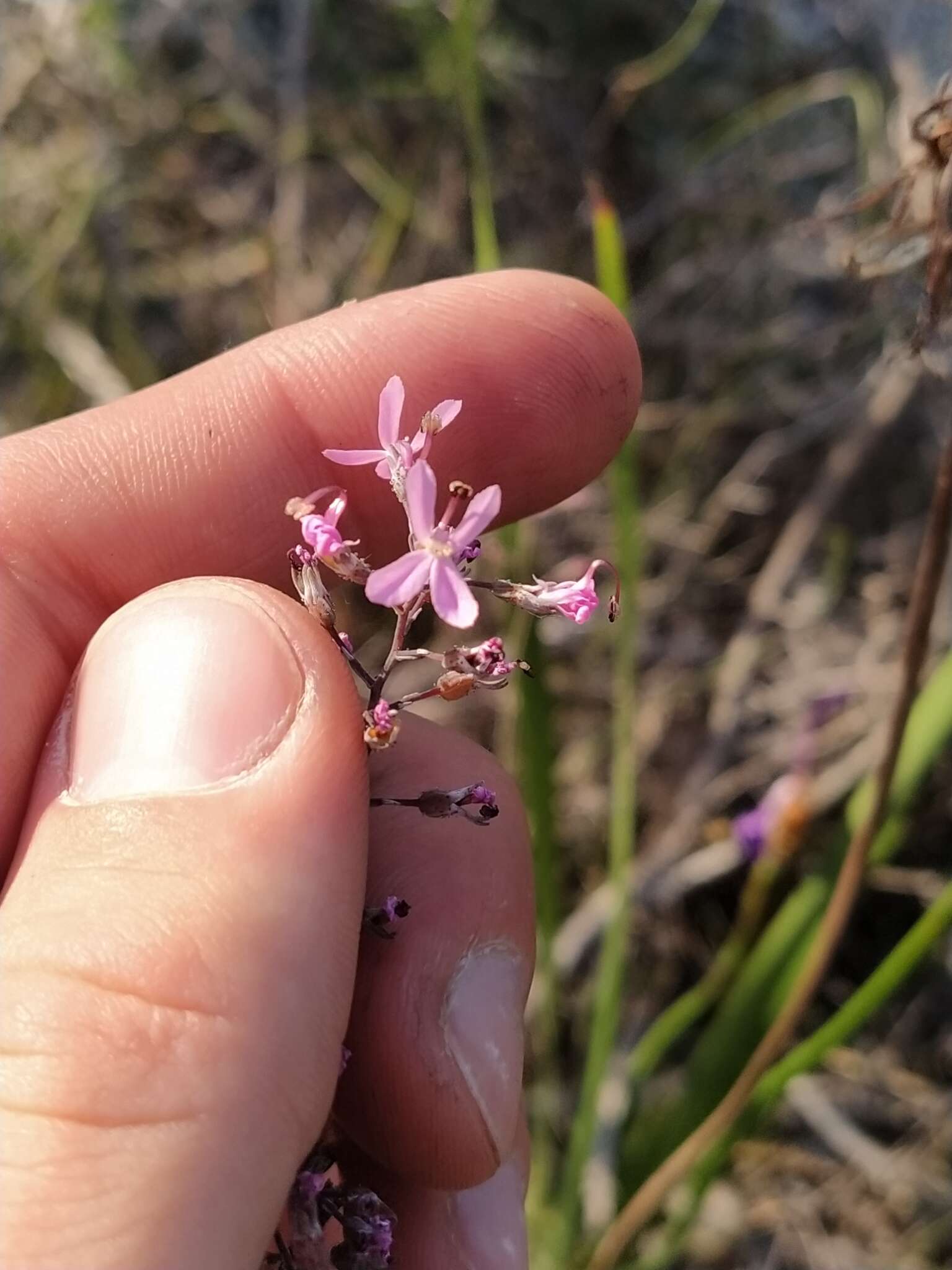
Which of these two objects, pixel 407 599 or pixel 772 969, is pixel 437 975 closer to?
pixel 772 969

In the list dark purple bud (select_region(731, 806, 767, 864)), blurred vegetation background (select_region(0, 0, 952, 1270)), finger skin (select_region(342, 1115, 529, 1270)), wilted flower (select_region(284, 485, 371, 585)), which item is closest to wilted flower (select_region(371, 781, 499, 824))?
wilted flower (select_region(284, 485, 371, 585))

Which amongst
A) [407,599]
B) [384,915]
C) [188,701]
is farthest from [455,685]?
[384,915]

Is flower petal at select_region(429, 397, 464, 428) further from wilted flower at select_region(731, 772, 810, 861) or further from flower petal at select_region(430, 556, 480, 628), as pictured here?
wilted flower at select_region(731, 772, 810, 861)

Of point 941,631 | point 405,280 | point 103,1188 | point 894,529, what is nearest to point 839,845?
point 941,631

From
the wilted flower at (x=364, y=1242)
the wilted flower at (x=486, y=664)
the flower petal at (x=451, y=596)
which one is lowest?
the wilted flower at (x=364, y=1242)

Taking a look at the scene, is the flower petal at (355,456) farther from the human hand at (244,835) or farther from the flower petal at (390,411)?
the human hand at (244,835)

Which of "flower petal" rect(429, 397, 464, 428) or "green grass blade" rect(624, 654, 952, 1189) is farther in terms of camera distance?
"green grass blade" rect(624, 654, 952, 1189)

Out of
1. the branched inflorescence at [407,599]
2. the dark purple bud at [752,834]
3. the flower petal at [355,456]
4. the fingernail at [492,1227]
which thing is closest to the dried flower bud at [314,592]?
the branched inflorescence at [407,599]
